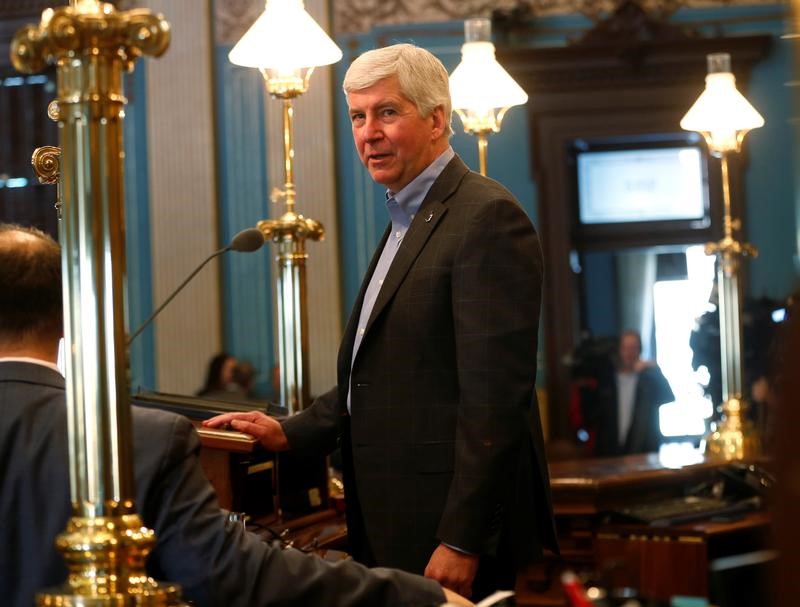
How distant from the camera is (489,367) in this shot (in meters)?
2.68

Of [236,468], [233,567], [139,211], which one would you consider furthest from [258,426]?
[139,211]

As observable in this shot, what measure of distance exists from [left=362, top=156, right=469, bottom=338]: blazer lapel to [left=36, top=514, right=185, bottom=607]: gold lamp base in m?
1.29

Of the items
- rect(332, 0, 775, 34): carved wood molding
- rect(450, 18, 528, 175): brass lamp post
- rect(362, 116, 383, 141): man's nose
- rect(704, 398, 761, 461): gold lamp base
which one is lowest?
rect(704, 398, 761, 461): gold lamp base

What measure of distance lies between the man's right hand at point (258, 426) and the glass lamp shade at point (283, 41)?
1.29 m

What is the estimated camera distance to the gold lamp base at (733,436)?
20.5ft

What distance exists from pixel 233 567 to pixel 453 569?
30.6 inches

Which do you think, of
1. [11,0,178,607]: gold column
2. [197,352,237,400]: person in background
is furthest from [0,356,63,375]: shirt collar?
[197,352,237,400]: person in background

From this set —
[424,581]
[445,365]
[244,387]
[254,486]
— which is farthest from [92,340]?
[244,387]

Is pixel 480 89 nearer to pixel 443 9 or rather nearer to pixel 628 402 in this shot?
A: pixel 628 402

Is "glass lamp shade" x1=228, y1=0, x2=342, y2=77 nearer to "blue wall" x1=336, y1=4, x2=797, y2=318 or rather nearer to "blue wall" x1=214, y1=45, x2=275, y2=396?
"blue wall" x1=336, y1=4, x2=797, y2=318

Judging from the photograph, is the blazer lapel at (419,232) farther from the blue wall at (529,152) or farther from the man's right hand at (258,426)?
the blue wall at (529,152)

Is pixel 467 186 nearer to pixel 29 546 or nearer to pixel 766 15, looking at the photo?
pixel 29 546

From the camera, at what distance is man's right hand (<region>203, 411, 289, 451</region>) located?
2992mm

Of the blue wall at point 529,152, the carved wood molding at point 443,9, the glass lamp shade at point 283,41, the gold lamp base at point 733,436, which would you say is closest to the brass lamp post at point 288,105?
the glass lamp shade at point 283,41
